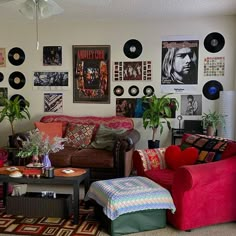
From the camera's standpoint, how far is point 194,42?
17.2 ft

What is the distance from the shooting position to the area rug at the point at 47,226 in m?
2.89

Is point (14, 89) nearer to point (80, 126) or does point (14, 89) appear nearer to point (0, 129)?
point (0, 129)

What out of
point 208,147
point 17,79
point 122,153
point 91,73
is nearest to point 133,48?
point 91,73

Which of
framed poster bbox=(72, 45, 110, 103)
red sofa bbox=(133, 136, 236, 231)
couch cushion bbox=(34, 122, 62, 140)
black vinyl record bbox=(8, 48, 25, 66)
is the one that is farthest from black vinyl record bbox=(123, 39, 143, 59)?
A: red sofa bbox=(133, 136, 236, 231)

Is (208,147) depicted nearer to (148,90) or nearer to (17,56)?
(148,90)

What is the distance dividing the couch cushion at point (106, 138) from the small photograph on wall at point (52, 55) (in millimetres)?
1574

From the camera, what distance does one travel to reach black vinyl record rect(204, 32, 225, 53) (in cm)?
517

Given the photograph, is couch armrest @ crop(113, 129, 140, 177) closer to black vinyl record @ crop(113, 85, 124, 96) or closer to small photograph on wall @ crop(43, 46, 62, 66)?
black vinyl record @ crop(113, 85, 124, 96)

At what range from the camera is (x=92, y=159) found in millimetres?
4340

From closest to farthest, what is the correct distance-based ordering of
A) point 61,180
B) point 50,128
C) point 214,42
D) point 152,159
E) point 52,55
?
point 61,180
point 152,159
point 50,128
point 214,42
point 52,55

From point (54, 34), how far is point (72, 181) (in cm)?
330

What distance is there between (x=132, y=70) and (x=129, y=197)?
3.01 meters

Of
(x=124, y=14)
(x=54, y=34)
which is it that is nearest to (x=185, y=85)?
(x=124, y=14)

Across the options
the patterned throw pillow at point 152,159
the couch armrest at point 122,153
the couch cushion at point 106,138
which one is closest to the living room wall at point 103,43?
the couch cushion at point 106,138
